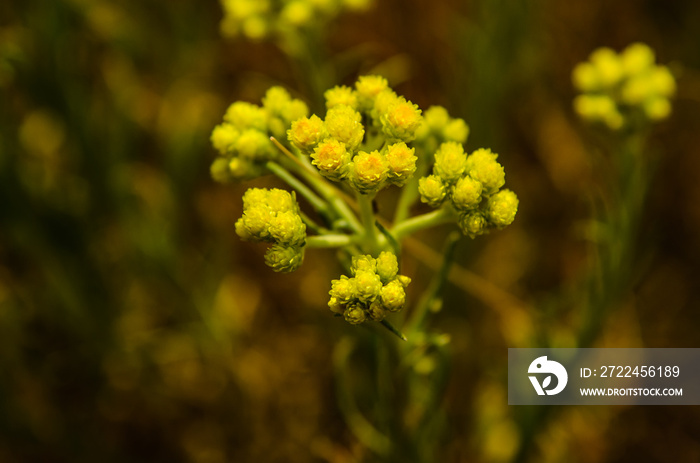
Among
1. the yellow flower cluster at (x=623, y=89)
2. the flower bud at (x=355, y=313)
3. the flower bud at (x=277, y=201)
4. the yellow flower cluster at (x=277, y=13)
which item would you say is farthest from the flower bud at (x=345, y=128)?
the yellow flower cluster at (x=623, y=89)

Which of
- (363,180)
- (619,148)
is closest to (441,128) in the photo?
(363,180)

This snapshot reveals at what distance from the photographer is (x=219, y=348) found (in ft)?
5.55

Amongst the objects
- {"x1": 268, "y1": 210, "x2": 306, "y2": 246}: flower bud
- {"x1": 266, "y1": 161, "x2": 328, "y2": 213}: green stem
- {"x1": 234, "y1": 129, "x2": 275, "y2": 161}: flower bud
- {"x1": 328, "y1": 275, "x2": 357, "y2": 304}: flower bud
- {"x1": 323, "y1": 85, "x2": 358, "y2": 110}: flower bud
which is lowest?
{"x1": 328, "y1": 275, "x2": 357, "y2": 304}: flower bud

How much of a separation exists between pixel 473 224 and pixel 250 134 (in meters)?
0.36

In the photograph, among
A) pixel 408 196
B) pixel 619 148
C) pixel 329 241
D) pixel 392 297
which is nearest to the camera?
pixel 392 297

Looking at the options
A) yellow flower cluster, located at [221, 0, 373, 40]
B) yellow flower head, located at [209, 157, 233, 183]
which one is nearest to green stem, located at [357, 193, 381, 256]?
yellow flower head, located at [209, 157, 233, 183]

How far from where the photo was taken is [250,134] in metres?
0.88

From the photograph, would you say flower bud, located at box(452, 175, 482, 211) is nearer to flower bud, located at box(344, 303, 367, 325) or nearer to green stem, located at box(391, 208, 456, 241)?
green stem, located at box(391, 208, 456, 241)

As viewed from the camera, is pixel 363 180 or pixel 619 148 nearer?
pixel 363 180

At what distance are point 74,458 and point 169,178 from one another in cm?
84

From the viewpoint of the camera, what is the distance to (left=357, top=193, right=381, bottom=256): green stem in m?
0.81

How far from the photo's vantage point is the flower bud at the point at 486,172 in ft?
2.55

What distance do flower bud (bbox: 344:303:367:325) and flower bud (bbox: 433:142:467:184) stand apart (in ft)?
0.70

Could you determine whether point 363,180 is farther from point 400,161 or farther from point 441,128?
point 441,128
